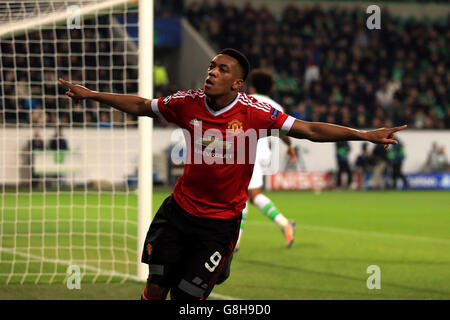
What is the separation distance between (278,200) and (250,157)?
13.8 m

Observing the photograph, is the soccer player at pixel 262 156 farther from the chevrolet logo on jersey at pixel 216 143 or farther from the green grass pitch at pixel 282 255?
the chevrolet logo on jersey at pixel 216 143

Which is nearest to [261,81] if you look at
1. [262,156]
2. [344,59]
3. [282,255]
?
[262,156]

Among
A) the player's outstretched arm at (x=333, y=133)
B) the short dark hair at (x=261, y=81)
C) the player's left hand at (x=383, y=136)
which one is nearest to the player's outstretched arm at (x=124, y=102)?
the player's outstretched arm at (x=333, y=133)

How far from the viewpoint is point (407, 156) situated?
2480 centimetres

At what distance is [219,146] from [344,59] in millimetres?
25043

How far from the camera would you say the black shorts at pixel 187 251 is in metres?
4.71

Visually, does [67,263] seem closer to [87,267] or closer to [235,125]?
[87,267]

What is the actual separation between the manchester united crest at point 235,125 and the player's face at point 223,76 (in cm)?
19

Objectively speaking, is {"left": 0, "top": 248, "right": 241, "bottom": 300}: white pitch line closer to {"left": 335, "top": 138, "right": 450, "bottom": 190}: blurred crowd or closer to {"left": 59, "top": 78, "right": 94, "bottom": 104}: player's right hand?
{"left": 59, "top": 78, "right": 94, "bottom": 104}: player's right hand

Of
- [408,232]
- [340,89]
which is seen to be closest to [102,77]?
[340,89]

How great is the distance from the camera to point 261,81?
9328 millimetres

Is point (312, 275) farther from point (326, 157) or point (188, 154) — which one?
point (326, 157)

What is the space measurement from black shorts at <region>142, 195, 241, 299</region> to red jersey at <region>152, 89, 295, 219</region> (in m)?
0.08
